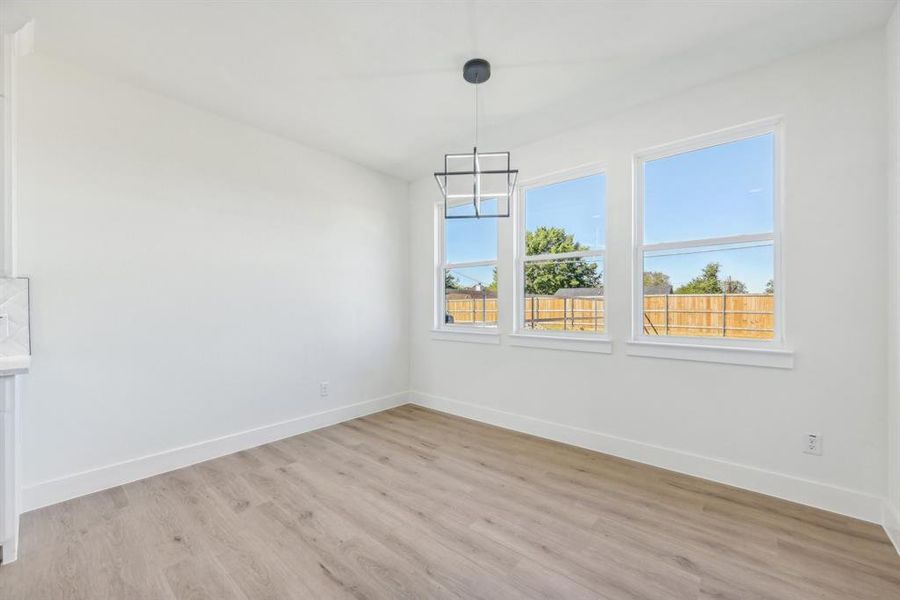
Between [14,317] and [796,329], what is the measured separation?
4.79m

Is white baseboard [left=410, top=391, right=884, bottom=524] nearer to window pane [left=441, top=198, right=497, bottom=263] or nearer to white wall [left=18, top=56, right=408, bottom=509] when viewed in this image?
window pane [left=441, top=198, right=497, bottom=263]

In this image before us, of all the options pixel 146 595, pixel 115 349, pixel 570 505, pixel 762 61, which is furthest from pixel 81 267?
pixel 762 61

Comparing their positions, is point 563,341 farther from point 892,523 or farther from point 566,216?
point 892,523

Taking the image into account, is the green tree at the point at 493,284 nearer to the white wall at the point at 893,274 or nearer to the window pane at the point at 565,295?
the window pane at the point at 565,295

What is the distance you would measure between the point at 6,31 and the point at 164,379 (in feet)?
7.22

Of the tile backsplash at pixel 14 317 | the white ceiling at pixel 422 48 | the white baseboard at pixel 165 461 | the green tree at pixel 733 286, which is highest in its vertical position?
the white ceiling at pixel 422 48

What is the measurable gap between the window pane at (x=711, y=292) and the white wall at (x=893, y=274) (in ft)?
1.83

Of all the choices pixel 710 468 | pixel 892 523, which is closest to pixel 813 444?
pixel 892 523

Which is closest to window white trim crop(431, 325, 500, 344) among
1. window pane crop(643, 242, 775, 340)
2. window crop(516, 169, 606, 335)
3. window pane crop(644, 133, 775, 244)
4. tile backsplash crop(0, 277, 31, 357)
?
window crop(516, 169, 606, 335)

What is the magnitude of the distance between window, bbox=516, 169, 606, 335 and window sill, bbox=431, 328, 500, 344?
0.32 m

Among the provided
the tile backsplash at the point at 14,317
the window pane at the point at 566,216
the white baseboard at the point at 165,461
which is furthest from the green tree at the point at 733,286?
the tile backsplash at the point at 14,317

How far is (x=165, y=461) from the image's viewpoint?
289cm

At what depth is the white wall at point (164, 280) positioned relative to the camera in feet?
8.08

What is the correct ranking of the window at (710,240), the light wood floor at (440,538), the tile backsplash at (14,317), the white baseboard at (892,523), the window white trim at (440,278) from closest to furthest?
1. the light wood floor at (440,538)
2. the white baseboard at (892,523)
3. the tile backsplash at (14,317)
4. the window at (710,240)
5. the window white trim at (440,278)
